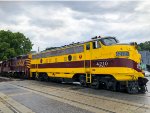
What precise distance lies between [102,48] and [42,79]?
12318mm

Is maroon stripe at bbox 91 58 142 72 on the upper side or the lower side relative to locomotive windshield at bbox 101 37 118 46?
lower

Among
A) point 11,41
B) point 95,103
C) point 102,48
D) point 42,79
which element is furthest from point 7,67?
point 95,103

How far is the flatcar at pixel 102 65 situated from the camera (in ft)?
52.3

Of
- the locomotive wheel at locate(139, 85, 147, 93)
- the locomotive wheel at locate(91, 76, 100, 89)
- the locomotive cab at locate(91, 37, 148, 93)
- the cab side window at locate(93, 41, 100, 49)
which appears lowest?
the locomotive wheel at locate(139, 85, 147, 93)

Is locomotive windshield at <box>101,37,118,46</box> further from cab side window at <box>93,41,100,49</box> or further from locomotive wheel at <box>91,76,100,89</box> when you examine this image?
locomotive wheel at <box>91,76,100,89</box>

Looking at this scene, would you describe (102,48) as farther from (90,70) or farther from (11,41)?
(11,41)

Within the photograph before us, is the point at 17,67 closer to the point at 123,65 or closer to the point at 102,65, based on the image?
the point at 102,65

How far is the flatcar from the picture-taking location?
1595 centimetres

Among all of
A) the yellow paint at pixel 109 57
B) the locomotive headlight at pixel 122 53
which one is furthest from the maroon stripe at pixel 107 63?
the locomotive headlight at pixel 122 53

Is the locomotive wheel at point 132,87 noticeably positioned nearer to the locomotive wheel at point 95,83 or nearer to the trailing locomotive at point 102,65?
the trailing locomotive at point 102,65

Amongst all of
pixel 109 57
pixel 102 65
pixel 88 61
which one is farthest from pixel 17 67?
pixel 109 57

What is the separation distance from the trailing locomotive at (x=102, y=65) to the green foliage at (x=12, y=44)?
42.0 metres

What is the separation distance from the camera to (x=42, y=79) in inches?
1112

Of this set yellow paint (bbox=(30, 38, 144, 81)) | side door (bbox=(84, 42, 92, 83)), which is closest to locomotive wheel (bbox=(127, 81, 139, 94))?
yellow paint (bbox=(30, 38, 144, 81))
